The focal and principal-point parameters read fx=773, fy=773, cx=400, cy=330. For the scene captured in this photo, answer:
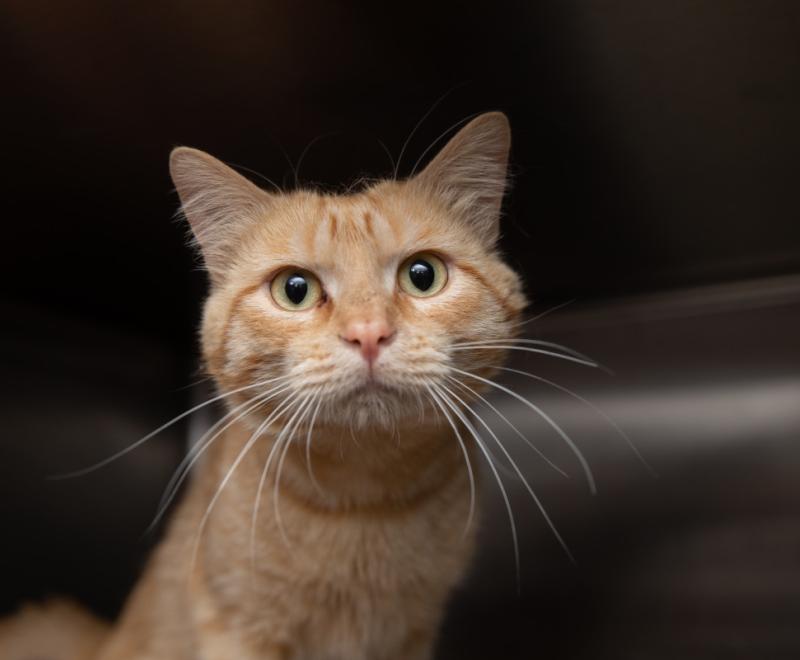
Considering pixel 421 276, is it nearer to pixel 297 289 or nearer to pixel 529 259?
pixel 297 289

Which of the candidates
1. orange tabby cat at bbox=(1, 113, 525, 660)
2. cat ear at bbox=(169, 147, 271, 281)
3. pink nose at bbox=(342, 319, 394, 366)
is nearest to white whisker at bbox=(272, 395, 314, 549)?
orange tabby cat at bbox=(1, 113, 525, 660)

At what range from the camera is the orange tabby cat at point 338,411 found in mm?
1213

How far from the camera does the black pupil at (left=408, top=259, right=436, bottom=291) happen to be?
130 cm

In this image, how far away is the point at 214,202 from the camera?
140 centimetres

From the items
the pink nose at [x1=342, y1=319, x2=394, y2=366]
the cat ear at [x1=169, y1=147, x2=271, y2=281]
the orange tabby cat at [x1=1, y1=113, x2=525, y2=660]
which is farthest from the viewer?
the cat ear at [x1=169, y1=147, x2=271, y2=281]

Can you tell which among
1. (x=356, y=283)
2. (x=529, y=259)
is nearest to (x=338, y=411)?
(x=356, y=283)

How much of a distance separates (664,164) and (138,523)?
5.33ft

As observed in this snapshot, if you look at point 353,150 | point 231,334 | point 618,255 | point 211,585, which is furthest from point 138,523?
point 618,255

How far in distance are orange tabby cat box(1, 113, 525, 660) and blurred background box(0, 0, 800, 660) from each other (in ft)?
0.63

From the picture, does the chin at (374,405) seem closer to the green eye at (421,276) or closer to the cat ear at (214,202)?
the green eye at (421,276)

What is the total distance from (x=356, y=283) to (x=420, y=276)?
0.14 m

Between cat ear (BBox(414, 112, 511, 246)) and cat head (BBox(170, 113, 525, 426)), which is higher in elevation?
cat ear (BBox(414, 112, 511, 246))

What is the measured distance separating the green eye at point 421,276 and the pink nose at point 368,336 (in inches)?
7.3

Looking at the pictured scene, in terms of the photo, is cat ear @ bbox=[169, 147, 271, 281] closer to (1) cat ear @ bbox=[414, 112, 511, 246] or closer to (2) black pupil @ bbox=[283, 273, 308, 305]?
(2) black pupil @ bbox=[283, 273, 308, 305]
